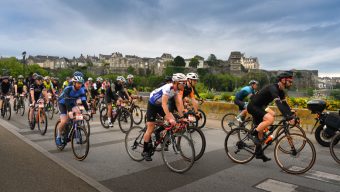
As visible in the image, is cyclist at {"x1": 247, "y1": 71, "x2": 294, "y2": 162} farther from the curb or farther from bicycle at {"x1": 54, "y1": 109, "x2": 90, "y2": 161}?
bicycle at {"x1": 54, "y1": 109, "x2": 90, "y2": 161}

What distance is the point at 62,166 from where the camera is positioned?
636 cm

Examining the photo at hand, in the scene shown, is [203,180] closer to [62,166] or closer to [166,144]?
[166,144]

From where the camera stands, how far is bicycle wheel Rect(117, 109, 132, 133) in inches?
429

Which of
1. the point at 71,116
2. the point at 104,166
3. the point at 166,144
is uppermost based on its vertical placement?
the point at 71,116

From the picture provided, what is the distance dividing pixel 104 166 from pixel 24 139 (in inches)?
157

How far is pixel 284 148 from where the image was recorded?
6.15 meters

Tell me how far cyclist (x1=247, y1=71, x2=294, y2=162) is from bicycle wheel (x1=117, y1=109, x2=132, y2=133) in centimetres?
527

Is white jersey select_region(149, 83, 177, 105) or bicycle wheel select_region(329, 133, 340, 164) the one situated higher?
white jersey select_region(149, 83, 177, 105)

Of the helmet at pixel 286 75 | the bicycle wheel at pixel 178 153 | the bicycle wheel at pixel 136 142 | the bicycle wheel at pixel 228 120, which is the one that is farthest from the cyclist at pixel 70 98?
the bicycle wheel at pixel 228 120

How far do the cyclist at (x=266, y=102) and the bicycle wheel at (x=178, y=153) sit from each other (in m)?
1.54

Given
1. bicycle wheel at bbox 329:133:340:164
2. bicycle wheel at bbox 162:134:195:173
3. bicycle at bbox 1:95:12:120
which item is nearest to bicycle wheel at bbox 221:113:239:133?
bicycle wheel at bbox 329:133:340:164

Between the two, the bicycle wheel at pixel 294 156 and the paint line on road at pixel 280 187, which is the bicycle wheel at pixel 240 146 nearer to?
the bicycle wheel at pixel 294 156

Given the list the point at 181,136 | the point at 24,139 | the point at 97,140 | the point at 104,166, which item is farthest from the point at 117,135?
the point at 181,136

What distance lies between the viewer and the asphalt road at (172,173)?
527 centimetres
